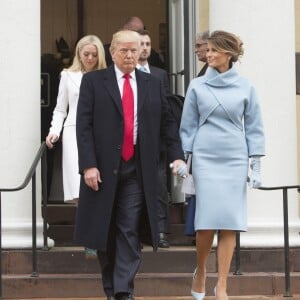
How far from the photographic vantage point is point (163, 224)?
10094 millimetres

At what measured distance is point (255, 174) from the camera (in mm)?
8391

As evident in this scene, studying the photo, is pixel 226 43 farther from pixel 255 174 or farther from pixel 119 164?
pixel 119 164

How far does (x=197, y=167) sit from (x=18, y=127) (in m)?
2.23

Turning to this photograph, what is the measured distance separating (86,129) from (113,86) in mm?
371

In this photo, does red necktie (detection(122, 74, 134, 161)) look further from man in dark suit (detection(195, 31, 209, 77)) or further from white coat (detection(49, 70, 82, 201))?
man in dark suit (detection(195, 31, 209, 77))

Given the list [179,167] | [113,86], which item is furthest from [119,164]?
[113,86]

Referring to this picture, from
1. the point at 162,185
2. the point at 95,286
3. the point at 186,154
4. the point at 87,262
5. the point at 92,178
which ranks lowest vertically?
the point at 95,286

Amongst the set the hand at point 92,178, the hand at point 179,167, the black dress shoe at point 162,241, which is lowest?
the black dress shoe at point 162,241

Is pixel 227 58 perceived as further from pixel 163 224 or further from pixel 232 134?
pixel 163 224

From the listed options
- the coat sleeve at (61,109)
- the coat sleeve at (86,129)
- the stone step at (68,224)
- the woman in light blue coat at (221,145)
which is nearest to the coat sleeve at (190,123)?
the woman in light blue coat at (221,145)

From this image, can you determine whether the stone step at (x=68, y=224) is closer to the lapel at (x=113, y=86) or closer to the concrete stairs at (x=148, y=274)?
the concrete stairs at (x=148, y=274)

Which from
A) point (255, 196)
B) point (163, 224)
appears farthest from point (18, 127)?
point (255, 196)

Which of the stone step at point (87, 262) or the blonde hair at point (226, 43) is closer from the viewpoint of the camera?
the blonde hair at point (226, 43)

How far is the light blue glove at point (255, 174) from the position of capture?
27.5 feet
